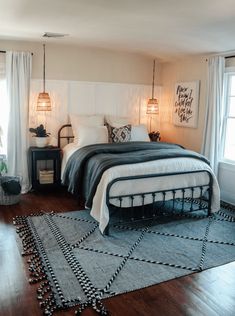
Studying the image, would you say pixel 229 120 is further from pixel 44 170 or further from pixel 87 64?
pixel 44 170

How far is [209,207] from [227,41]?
2.14 meters

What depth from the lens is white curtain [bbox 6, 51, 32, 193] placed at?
466 centimetres

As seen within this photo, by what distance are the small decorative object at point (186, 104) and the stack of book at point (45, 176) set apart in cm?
241

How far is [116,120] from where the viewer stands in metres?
5.39

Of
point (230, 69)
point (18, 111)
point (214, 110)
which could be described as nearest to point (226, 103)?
point (214, 110)

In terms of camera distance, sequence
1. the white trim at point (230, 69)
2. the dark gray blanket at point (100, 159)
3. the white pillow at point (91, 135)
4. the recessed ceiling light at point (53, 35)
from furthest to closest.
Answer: the white pillow at point (91, 135), the white trim at point (230, 69), the recessed ceiling light at point (53, 35), the dark gray blanket at point (100, 159)

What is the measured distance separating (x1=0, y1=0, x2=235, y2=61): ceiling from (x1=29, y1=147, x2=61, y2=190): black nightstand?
5.46 feet

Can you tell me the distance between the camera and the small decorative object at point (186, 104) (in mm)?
5160

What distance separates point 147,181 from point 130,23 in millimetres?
1821

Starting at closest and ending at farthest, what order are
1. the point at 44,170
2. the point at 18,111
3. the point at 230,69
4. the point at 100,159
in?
the point at 100,159, the point at 230,69, the point at 18,111, the point at 44,170

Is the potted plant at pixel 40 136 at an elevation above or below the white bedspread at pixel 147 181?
above

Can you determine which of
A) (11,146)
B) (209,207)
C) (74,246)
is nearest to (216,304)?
(74,246)

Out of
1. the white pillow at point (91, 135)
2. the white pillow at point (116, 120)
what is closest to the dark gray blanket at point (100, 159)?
the white pillow at point (91, 135)

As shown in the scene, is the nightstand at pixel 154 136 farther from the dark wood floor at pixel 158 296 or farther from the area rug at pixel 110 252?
the dark wood floor at pixel 158 296
